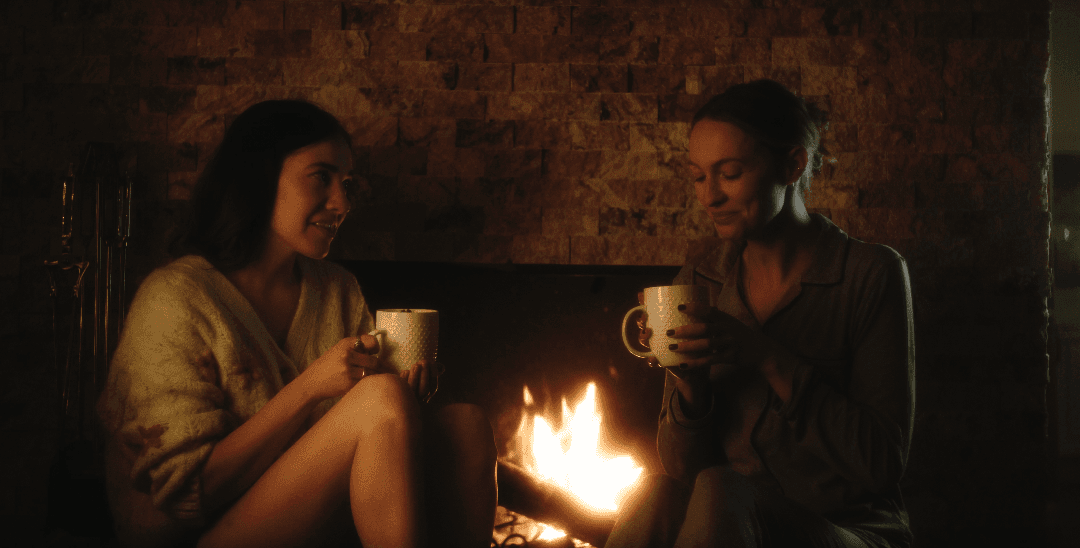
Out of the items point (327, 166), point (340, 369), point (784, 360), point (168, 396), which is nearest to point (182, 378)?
point (168, 396)

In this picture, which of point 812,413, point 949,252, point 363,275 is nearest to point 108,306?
point 363,275

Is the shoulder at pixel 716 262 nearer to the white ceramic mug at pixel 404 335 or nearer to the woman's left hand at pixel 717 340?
the woman's left hand at pixel 717 340

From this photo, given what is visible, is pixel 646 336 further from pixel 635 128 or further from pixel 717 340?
pixel 635 128

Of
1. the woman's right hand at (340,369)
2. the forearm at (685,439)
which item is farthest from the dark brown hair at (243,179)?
the forearm at (685,439)

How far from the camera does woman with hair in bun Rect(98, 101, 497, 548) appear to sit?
1104 mm

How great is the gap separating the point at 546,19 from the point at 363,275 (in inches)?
41.4

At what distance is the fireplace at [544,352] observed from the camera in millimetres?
2084

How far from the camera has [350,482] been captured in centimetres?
111

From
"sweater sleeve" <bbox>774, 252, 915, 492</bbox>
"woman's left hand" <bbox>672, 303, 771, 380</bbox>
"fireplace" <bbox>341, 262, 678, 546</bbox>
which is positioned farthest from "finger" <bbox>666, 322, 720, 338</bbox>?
"fireplace" <bbox>341, 262, 678, 546</bbox>

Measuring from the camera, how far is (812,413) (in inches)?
41.7

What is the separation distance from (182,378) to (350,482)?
0.38 m

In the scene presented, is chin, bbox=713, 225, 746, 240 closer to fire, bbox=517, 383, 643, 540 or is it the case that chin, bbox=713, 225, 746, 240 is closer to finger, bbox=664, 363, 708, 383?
finger, bbox=664, 363, 708, 383

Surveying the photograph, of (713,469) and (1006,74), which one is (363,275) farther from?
(1006,74)

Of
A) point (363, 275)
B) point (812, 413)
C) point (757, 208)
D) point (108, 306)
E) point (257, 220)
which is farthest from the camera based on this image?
point (363, 275)
